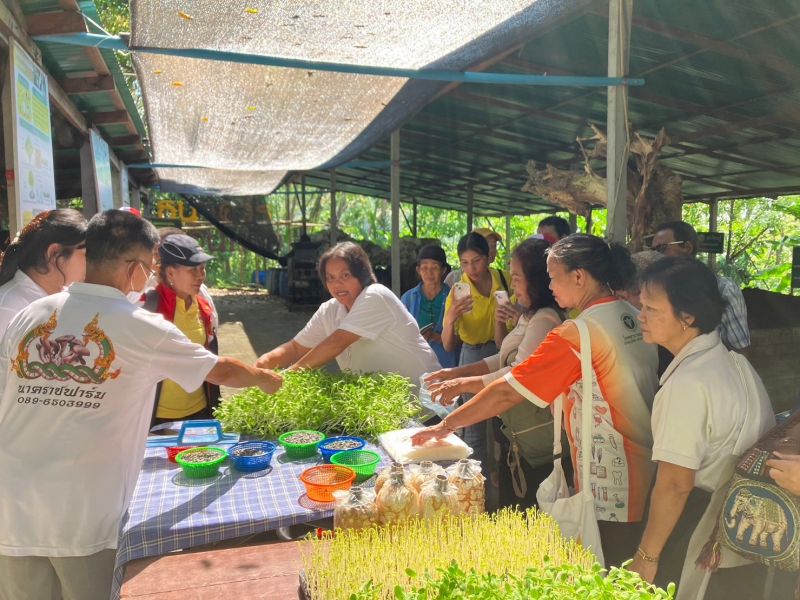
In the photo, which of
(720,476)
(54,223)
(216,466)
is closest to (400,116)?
(54,223)

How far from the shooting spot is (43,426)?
1.88 meters

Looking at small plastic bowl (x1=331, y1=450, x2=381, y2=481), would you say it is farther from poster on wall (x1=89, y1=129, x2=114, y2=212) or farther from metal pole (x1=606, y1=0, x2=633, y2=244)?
poster on wall (x1=89, y1=129, x2=114, y2=212)

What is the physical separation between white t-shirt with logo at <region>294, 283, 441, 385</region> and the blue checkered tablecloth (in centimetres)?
100

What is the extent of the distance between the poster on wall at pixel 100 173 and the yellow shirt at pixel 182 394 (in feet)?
9.22

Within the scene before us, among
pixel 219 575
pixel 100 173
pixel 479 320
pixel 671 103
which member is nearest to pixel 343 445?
pixel 219 575

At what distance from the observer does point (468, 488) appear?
1.93m

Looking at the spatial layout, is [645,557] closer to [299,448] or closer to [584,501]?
[584,501]

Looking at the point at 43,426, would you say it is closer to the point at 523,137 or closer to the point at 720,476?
the point at 720,476

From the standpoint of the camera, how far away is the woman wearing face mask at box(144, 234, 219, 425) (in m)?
3.21

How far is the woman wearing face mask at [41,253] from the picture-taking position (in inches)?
95.0

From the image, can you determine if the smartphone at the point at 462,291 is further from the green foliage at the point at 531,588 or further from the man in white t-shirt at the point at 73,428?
the green foliage at the point at 531,588

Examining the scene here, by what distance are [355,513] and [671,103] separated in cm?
562

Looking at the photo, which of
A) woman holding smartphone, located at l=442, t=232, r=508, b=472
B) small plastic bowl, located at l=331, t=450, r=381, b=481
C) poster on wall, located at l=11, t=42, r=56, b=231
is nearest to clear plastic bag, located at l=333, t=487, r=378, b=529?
small plastic bowl, located at l=331, t=450, r=381, b=481

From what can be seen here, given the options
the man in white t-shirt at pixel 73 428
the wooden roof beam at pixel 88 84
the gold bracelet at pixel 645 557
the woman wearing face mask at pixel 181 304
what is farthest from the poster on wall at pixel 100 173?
the gold bracelet at pixel 645 557
